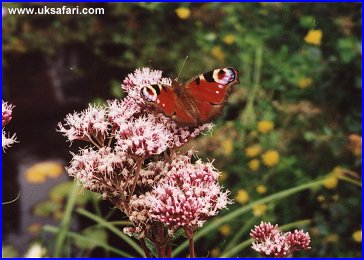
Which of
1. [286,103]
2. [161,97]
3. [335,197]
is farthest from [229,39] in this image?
[161,97]

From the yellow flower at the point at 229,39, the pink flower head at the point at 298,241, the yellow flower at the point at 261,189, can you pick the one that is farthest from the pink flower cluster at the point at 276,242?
the yellow flower at the point at 229,39

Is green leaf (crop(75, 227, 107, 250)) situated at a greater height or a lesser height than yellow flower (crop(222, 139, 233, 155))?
lesser

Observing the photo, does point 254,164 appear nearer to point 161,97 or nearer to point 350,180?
point 350,180

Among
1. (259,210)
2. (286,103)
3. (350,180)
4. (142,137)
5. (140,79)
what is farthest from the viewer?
(286,103)

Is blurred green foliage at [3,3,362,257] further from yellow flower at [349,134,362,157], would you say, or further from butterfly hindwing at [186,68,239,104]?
butterfly hindwing at [186,68,239,104]

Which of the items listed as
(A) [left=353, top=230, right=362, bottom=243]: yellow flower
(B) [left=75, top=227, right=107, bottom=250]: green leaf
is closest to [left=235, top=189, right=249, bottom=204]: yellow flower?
(A) [left=353, top=230, right=362, bottom=243]: yellow flower

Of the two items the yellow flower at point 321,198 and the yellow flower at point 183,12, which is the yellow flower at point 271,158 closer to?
the yellow flower at point 321,198
